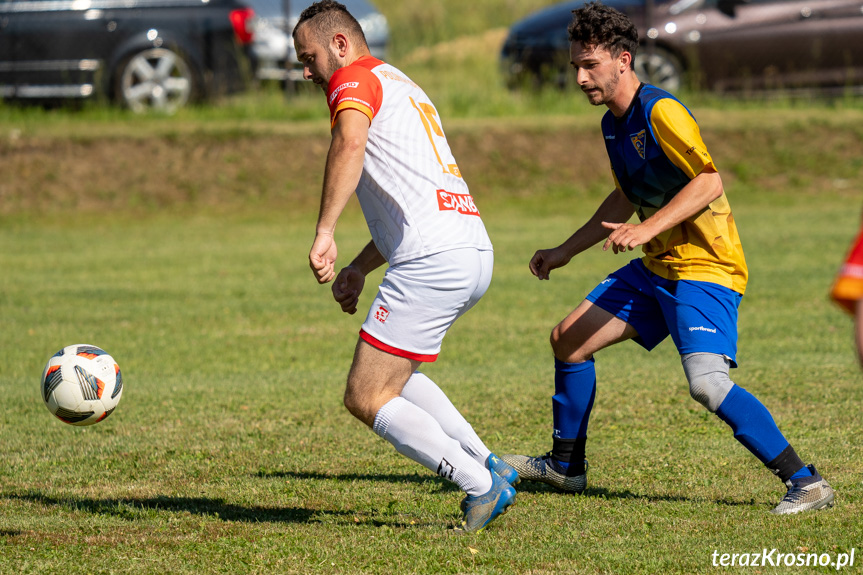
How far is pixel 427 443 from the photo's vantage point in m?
4.25

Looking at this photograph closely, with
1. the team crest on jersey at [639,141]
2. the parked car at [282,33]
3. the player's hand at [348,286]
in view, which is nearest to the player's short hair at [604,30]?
the team crest on jersey at [639,141]

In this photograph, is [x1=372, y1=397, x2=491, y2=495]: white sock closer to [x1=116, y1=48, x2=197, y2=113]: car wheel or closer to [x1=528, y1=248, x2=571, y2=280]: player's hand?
[x1=528, y1=248, x2=571, y2=280]: player's hand

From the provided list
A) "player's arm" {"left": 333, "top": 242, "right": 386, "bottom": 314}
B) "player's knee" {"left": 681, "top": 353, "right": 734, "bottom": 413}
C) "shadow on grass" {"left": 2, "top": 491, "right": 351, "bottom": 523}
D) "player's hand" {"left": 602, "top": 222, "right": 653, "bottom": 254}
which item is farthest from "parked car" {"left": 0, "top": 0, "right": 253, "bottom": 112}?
"player's knee" {"left": 681, "top": 353, "right": 734, "bottom": 413}

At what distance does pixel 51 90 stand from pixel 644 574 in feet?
50.4

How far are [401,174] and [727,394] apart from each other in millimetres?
1653

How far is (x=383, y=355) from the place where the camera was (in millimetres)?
4230

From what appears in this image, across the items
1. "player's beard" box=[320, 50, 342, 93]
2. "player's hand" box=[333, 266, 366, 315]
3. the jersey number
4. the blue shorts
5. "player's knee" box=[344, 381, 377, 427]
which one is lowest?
"player's knee" box=[344, 381, 377, 427]

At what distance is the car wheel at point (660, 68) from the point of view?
55.5 feet

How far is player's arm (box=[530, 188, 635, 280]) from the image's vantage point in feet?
16.8

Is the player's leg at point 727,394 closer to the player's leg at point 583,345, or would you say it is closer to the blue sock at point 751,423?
the blue sock at point 751,423

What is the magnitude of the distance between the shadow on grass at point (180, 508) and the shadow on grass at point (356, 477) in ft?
1.53

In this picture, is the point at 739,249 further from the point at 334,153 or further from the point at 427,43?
the point at 427,43

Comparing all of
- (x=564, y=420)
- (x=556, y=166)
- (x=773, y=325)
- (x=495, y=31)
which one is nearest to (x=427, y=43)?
(x=495, y=31)

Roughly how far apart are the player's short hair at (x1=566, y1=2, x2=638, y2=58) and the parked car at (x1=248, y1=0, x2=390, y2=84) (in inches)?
482
